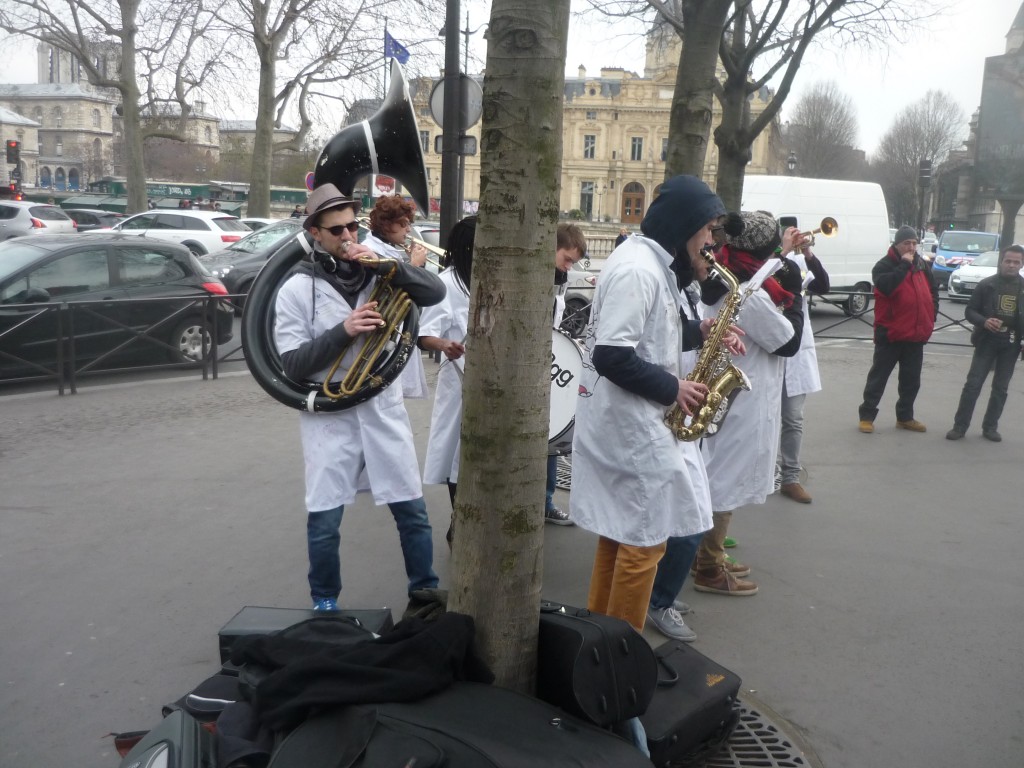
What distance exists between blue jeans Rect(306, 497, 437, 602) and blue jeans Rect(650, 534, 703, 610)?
0.99m

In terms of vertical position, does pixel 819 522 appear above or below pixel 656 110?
below

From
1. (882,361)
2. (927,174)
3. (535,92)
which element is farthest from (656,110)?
(535,92)

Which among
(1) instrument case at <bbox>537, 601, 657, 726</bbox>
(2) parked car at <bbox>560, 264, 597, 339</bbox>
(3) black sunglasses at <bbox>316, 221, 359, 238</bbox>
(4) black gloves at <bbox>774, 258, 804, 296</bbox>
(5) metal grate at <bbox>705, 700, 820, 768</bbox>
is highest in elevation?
(3) black sunglasses at <bbox>316, 221, 359, 238</bbox>

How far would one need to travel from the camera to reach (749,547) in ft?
17.7

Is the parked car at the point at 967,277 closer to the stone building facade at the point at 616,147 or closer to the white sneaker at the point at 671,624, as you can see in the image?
the white sneaker at the point at 671,624

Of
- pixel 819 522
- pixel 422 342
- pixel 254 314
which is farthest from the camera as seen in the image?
pixel 819 522

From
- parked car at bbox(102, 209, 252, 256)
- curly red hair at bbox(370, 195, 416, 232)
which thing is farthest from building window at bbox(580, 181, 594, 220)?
curly red hair at bbox(370, 195, 416, 232)

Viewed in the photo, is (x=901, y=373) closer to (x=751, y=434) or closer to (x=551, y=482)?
(x=551, y=482)

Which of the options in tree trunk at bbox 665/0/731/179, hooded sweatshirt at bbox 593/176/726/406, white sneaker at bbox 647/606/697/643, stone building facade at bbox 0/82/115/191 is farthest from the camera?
stone building facade at bbox 0/82/115/191

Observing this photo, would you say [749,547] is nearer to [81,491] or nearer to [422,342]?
[422,342]

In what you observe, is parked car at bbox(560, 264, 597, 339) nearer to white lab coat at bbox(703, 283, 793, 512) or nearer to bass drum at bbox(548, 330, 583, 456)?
bass drum at bbox(548, 330, 583, 456)

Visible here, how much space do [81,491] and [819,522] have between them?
4.63m

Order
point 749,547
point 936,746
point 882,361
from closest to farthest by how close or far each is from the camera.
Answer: point 936,746 < point 749,547 < point 882,361

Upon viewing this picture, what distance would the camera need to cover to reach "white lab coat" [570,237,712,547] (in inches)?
136
